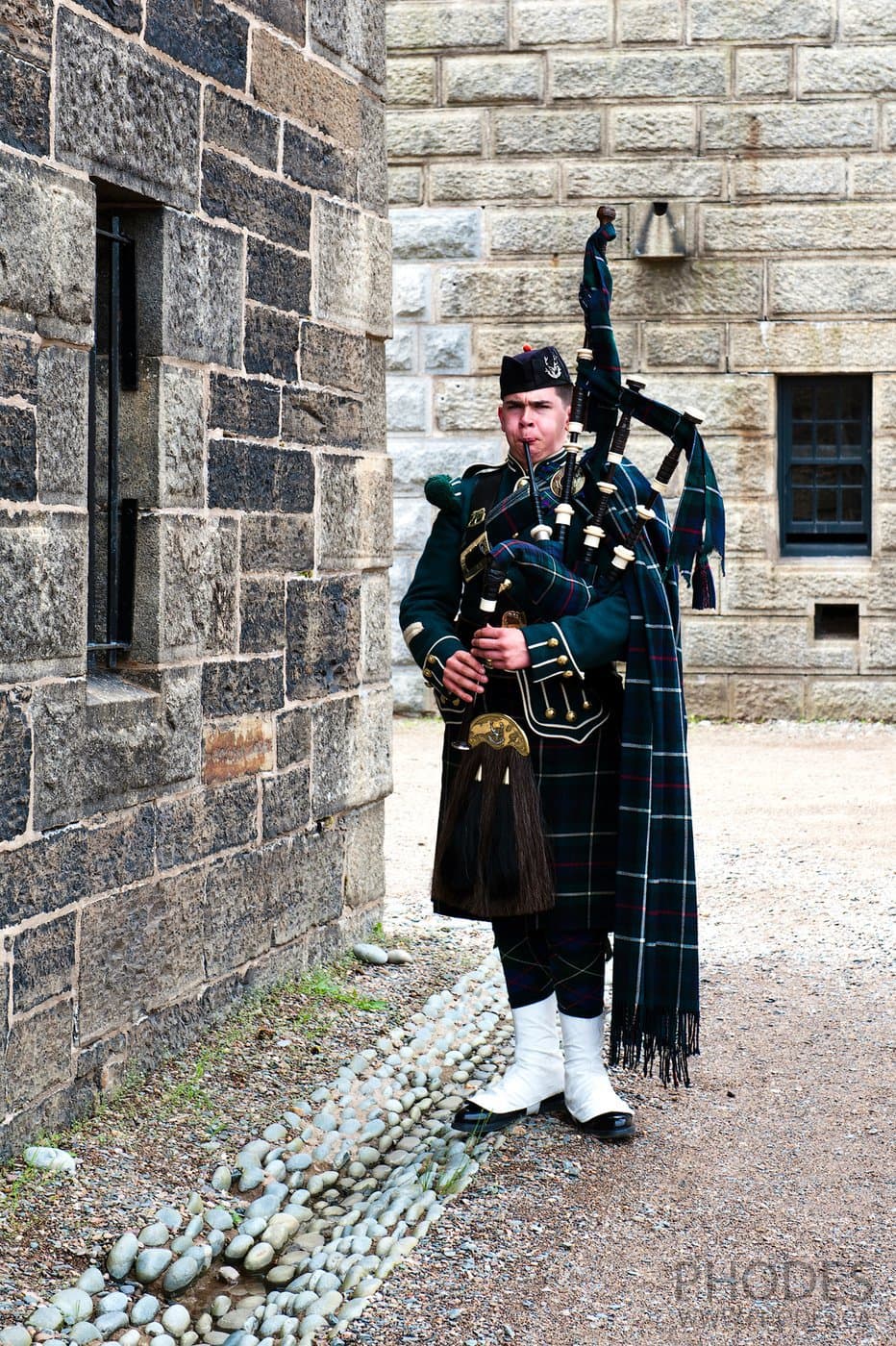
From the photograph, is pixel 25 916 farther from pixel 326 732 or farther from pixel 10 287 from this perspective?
pixel 326 732

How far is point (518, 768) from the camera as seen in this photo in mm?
3844

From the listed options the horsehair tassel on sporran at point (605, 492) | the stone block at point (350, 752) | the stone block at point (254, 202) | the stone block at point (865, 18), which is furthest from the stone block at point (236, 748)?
the stone block at point (865, 18)

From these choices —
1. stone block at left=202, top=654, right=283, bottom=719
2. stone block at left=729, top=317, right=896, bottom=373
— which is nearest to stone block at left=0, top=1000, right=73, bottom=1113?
stone block at left=202, top=654, right=283, bottom=719

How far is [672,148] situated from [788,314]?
126 centimetres

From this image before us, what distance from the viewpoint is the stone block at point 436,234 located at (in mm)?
10812

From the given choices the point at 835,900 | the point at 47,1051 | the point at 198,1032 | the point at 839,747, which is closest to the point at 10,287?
the point at 47,1051

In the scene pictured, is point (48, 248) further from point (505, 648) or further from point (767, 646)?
point (767, 646)

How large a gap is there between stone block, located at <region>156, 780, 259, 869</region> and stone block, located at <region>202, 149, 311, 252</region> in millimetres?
1522

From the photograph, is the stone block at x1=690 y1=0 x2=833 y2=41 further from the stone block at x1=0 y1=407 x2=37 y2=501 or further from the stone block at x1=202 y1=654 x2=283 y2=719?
the stone block at x1=0 y1=407 x2=37 y2=501

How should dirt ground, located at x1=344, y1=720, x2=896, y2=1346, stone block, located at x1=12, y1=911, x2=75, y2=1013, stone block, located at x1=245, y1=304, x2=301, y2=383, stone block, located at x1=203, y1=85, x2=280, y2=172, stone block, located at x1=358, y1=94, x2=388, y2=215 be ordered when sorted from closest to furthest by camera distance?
dirt ground, located at x1=344, y1=720, x2=896, y2=1346 < stone block, located at x1=12, y1=911, x2=75, y2=1013 < stone block, located at x1=203, y1=85, x2=280, y2=172 < stone block, located at x1=245, y1=304, x2=301, y2=383 < stone block, located at x1=358, y1=94, x2=388, y2=215

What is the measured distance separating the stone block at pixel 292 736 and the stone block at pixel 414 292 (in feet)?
20.4

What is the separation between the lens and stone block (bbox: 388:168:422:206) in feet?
35.7

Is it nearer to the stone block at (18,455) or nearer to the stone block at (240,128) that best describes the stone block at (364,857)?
the stone block at (240,128)

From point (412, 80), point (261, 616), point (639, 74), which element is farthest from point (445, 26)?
point (261, 616)
